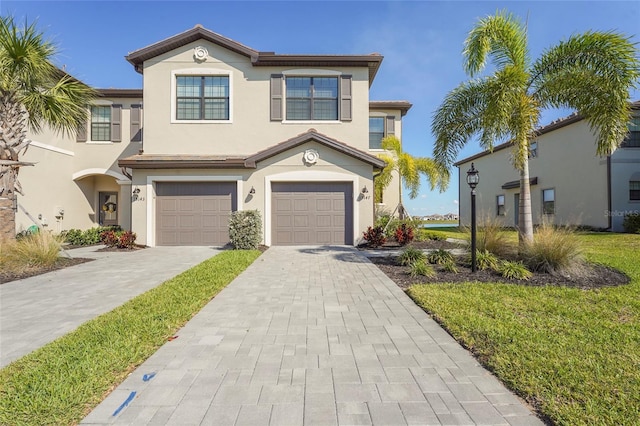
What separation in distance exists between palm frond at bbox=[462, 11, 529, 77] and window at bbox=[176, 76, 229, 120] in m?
9.96

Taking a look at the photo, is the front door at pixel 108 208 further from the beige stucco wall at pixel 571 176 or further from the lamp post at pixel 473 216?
the beige stucco wall at pixel 571 176

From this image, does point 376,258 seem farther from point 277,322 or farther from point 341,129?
point 341,129

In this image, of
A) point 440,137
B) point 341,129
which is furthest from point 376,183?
point 440,137

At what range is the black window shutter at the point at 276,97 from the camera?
44.6 ft

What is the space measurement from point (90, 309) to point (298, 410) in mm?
4267

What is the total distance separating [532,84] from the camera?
26.6ft

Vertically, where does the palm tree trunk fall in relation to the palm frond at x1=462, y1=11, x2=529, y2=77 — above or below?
below

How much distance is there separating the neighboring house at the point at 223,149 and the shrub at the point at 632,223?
1344 cm

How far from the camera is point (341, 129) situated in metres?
13.8

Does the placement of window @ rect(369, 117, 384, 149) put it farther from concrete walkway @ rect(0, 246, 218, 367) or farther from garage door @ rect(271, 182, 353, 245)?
concrete walkway @ rect(0, 246, 218, 367)

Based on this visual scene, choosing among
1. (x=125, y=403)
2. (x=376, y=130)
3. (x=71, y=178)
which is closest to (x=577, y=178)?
(x=376, y=130)


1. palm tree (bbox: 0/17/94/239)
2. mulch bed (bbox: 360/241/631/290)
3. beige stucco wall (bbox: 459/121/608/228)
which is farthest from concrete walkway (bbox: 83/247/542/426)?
beige stucco wall (bbox: 459/121/608/228)

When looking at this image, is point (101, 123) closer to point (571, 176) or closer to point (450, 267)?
point (450, 267)

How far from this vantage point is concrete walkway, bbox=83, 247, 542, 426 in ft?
8.00
